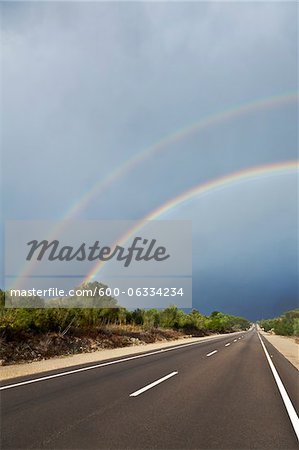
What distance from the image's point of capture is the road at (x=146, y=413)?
5836 mm

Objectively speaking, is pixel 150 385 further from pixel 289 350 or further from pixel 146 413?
pixel 289 350

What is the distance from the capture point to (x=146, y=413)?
24.7ft

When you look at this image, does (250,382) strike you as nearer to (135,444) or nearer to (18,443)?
(135,444)

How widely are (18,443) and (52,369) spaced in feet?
30.4

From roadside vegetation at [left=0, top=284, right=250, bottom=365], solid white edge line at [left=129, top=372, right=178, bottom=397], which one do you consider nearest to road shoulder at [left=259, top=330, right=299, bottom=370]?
solid white edge line at [left=129, top=372, right=178, bottom=397]

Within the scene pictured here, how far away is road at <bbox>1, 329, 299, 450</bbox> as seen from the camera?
19.1ft

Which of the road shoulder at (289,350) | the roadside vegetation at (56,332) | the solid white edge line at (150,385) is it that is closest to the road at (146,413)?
the solid white edge line at (150,385)

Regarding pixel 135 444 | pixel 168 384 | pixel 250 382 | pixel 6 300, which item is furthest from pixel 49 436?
pixel 6 300

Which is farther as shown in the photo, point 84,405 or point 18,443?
point 84,405

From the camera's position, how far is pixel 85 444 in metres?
5.63

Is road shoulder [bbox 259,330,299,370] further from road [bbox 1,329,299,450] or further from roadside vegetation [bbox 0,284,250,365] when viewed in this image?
roadside vegetation [bbox 0,284,250,365]

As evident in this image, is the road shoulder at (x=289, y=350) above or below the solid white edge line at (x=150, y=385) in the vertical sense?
below

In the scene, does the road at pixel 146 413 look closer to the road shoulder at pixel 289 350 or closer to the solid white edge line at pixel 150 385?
the solid white edge line at pixel 150 385

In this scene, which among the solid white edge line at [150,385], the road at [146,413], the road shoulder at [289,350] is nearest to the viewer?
the road at [146,413]
